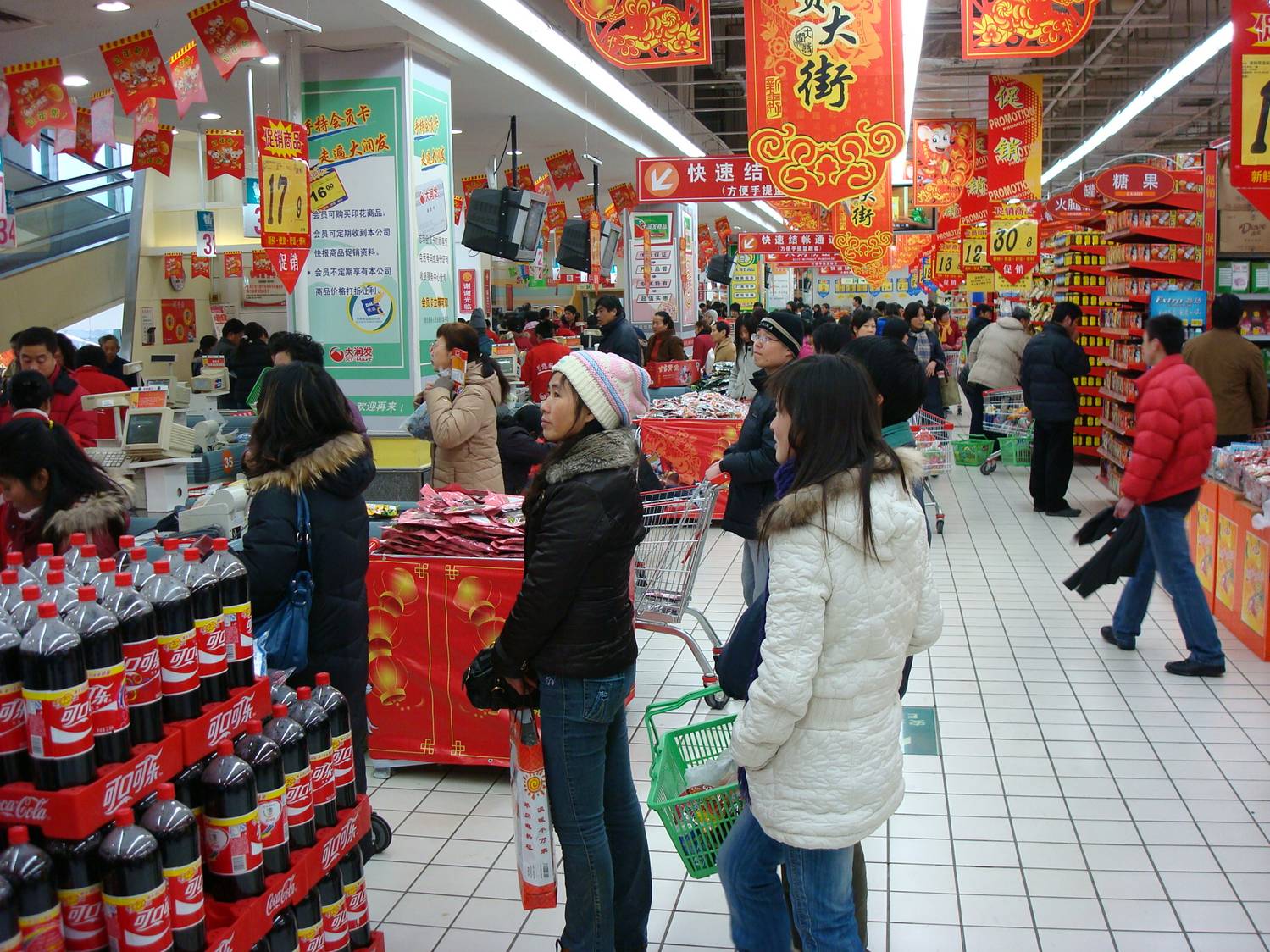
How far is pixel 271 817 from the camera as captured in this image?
7.99 feet

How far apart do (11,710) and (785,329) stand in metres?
3.72

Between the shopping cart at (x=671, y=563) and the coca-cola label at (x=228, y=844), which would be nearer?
the coca-cola label at (x=228, y=844)

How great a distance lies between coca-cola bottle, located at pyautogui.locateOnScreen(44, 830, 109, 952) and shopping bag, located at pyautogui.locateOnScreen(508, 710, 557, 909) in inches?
47.1

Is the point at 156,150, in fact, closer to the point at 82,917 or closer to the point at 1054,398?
the point at 1054,398

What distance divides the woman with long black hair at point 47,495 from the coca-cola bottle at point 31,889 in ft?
4.93

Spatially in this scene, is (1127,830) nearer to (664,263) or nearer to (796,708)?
(796,708)

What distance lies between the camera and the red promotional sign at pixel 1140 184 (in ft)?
32.1

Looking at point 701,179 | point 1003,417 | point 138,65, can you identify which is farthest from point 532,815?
point 1003,417

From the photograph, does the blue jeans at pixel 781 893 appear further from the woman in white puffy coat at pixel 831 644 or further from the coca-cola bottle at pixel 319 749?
the coca-cola bottle at pixel 319 749

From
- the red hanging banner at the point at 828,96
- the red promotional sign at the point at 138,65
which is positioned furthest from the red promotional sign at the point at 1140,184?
the red promotional sign at the point at 138,65

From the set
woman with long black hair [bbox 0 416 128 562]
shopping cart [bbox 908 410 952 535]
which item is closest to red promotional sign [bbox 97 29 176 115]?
woman with long black hair [bbox 0 416 128 562]

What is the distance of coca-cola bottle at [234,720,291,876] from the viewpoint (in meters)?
2.39

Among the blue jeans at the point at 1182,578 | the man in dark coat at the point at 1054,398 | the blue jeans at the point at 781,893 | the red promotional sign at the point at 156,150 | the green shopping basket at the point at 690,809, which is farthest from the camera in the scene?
the red promotional sign at the point at 156,150

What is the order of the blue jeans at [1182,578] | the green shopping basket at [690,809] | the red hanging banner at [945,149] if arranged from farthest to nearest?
the red hanging banner at [945,149] < the blue jeans at [1182,578] < the green shopping basket at [690,809]
